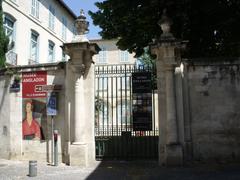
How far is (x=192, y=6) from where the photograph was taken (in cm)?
1327

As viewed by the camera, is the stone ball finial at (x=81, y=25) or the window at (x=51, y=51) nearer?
the stone ball finial at (x=81, y=25)

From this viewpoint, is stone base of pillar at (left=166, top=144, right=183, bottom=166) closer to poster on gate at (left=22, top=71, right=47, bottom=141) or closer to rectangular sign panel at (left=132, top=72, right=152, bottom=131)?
rectangular sign panel at (left=132, top=72, right=152, bottom=131)

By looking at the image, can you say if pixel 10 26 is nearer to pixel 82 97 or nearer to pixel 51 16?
pixel 51 16

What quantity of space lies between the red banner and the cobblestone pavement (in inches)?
89.6

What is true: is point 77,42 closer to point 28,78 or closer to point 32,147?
point 28,78

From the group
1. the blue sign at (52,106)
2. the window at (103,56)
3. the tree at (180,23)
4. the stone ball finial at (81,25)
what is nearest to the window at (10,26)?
the tree at (180,23)

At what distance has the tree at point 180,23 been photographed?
13.0 meters

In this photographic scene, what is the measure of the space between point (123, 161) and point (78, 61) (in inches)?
141

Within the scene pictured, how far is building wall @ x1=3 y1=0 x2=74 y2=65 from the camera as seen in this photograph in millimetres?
23969

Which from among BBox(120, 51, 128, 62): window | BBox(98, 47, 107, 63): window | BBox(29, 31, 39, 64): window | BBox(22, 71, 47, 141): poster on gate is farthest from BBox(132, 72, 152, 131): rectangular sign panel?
BBox(98, 47, 107, 63): window

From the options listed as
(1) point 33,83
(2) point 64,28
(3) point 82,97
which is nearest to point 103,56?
(2) point 64,28

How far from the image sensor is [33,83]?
12023 millimetres

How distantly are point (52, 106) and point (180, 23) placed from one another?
5.73 m

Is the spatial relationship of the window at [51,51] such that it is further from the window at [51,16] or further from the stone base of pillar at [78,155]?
the stone base of pillar at [78,155]
